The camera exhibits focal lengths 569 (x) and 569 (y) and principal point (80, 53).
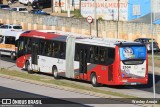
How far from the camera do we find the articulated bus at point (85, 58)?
101 ft

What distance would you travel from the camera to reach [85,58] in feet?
109

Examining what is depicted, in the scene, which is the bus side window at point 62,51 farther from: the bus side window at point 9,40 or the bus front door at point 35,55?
the bus side window at point 9,40

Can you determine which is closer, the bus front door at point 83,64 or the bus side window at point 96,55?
the bus side window at point 96,55

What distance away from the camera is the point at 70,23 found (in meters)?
65.1

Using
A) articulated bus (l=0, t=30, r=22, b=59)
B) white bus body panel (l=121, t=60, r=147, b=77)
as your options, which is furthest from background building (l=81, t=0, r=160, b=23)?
white bus body panel (l=121, t=60, r=147, b=77)

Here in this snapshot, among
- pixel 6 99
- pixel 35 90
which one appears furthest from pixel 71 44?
pixel 6 99

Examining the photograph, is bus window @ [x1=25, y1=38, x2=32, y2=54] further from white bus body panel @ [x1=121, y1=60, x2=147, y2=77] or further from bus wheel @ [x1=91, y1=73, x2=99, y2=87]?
white bus body panel @ [x1=121, y1=60, x2=147, y2=77]

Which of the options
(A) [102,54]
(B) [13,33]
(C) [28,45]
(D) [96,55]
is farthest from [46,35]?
(B) [13,33]

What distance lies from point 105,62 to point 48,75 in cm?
776

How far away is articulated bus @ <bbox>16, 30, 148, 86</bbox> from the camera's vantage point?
3089cm

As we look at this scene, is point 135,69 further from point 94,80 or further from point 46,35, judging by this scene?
point 46,35

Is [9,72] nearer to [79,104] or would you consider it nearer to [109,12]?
[79,104]

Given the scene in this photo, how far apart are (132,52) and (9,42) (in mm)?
18829

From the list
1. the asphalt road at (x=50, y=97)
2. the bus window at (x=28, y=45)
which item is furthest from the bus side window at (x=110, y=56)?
the bus window at (x=28, y=45)
